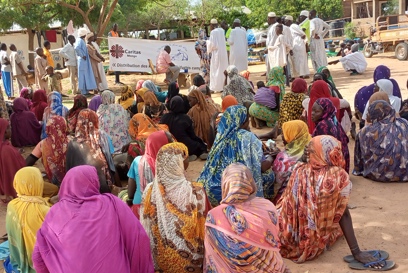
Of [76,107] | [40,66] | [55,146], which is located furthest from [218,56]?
[55,146]

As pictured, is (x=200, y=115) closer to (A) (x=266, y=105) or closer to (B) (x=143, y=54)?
(A) (x=266, y=105)

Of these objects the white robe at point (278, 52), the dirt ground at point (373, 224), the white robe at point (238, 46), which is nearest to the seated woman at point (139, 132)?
the dirt ground at point (373, 224)

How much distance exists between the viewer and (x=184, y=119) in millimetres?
7051

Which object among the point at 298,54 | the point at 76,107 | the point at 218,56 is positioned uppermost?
the point at 218,56

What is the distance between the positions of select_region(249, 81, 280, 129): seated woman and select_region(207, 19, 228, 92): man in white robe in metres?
4.65

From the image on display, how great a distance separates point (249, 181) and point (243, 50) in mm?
10563

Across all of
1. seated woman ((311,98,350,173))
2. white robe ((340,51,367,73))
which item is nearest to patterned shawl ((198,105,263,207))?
seated woman ((311,98,350,173))

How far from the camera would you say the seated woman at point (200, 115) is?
306 inches

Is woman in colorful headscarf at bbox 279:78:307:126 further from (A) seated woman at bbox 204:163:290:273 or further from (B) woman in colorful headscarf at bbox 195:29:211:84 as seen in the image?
(B) woman in colorful headscarf at bbox 195:29:211:84

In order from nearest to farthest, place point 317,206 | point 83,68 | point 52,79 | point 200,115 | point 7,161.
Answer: point 317,206
point 7,161
point 200,115
point 52,79
point 83,68

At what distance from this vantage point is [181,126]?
23.1 ft

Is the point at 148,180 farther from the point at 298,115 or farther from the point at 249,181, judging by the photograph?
the point at 298,115

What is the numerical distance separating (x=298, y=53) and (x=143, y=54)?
437 centimetres

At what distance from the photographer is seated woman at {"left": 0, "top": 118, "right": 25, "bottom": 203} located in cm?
597
